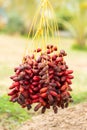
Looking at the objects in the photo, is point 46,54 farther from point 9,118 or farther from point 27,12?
point 27,12

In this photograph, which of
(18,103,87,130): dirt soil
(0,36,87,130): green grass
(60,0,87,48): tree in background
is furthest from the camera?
(60,0,87,48): tree in background

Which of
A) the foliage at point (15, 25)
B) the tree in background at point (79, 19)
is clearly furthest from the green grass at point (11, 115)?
the foliage at point (15, 25)

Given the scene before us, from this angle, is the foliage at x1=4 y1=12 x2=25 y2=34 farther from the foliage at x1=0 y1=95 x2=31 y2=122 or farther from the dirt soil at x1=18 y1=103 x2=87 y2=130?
the dirt soil at x1=18 y1=103 x2=87 y2=130

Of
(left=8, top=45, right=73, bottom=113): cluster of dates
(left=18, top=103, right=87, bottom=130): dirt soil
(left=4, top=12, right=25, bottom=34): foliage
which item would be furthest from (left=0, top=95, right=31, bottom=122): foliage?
(left=4, top=12, right=25, bottom=34): foliage

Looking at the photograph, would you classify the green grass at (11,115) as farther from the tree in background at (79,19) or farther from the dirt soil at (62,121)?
the tree in background at (79,19)

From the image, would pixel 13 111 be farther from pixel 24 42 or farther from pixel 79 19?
pixel 24 42

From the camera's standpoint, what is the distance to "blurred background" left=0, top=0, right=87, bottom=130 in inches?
225

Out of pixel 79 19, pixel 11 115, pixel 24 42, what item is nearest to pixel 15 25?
pixel 24 42

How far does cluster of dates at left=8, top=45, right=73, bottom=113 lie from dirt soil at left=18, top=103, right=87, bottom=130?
1527 millimetres

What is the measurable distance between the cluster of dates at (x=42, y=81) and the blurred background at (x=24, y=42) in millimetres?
307

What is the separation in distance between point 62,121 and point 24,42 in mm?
12977

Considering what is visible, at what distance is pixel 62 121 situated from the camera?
5.21 m

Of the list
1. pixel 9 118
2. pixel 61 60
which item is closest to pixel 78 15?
pixel 9 118

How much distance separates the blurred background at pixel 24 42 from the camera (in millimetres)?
5725
